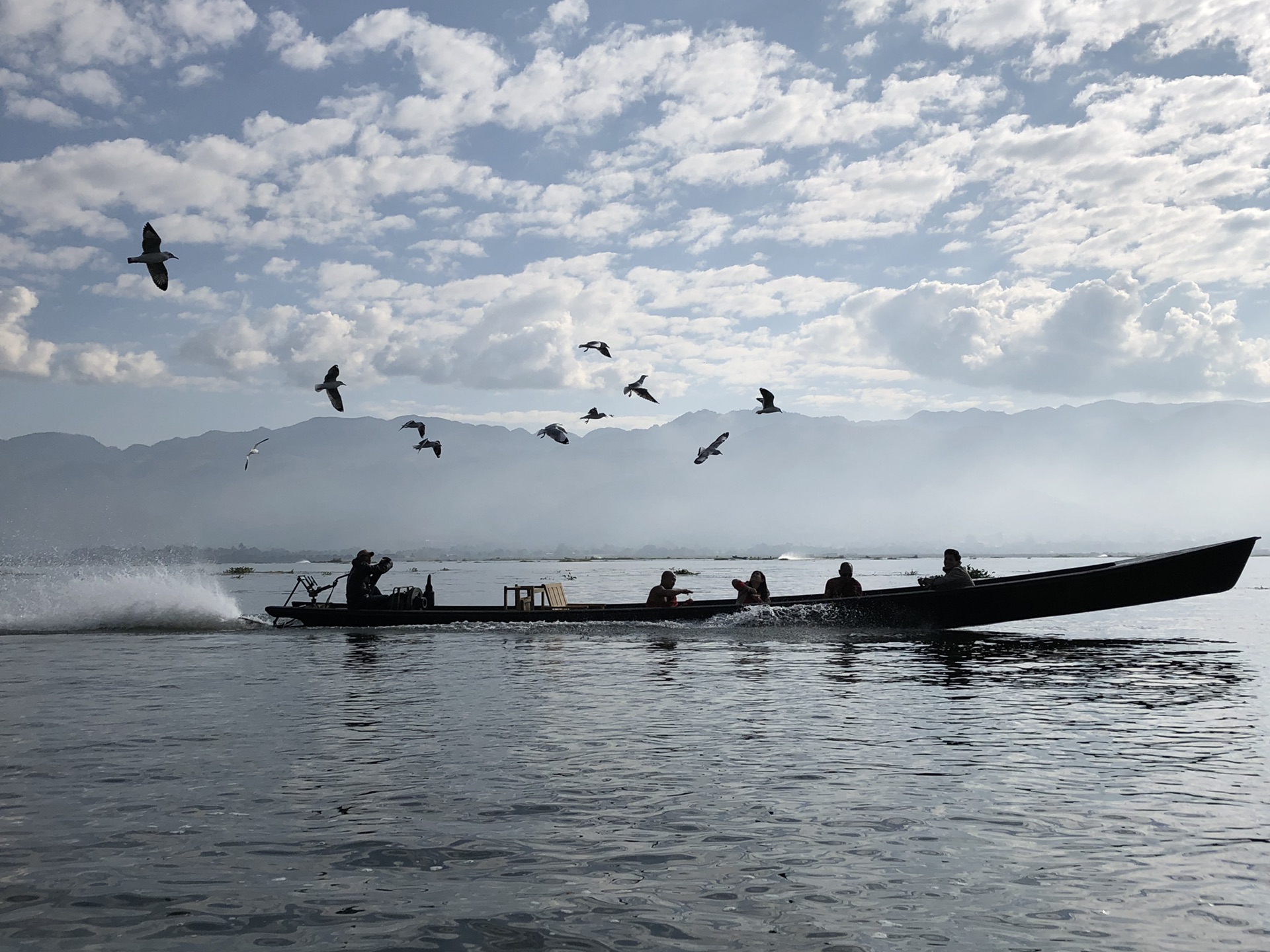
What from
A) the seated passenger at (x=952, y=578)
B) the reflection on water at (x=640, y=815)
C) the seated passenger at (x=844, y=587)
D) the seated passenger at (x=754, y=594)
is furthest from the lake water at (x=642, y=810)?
the seated passenger at (x=754, y=594)

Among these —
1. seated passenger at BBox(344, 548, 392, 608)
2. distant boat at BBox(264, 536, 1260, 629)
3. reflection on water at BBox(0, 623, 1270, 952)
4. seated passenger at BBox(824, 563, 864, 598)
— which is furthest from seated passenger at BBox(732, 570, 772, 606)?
seated passenger at BBox(344, 548, 392, 608)

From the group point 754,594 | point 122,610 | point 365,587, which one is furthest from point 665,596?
point 122,610

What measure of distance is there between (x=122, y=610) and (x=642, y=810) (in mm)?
41015

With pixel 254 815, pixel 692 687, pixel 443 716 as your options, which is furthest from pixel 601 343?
pixel 254 815

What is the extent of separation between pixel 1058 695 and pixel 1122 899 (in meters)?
11.4

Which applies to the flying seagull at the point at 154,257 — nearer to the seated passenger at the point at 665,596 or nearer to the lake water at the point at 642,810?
the lake water at the point at 642,810

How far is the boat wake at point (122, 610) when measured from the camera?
40219mm

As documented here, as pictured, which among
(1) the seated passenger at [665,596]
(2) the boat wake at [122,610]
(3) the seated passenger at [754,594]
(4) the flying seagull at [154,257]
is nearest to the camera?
(4) the flying seagull at [154,257]

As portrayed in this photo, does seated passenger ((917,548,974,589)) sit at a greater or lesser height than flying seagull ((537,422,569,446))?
lesser

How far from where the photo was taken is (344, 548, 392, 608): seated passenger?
112 feet

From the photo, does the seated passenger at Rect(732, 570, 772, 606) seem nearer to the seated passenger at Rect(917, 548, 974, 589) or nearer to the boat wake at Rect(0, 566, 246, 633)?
the seated passenger at Rect(917, 548, 974, 589)

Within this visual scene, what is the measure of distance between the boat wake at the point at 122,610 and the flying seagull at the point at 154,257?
2149cm

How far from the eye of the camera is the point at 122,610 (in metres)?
43.5

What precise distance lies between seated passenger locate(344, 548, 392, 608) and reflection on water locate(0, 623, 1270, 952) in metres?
14.3
